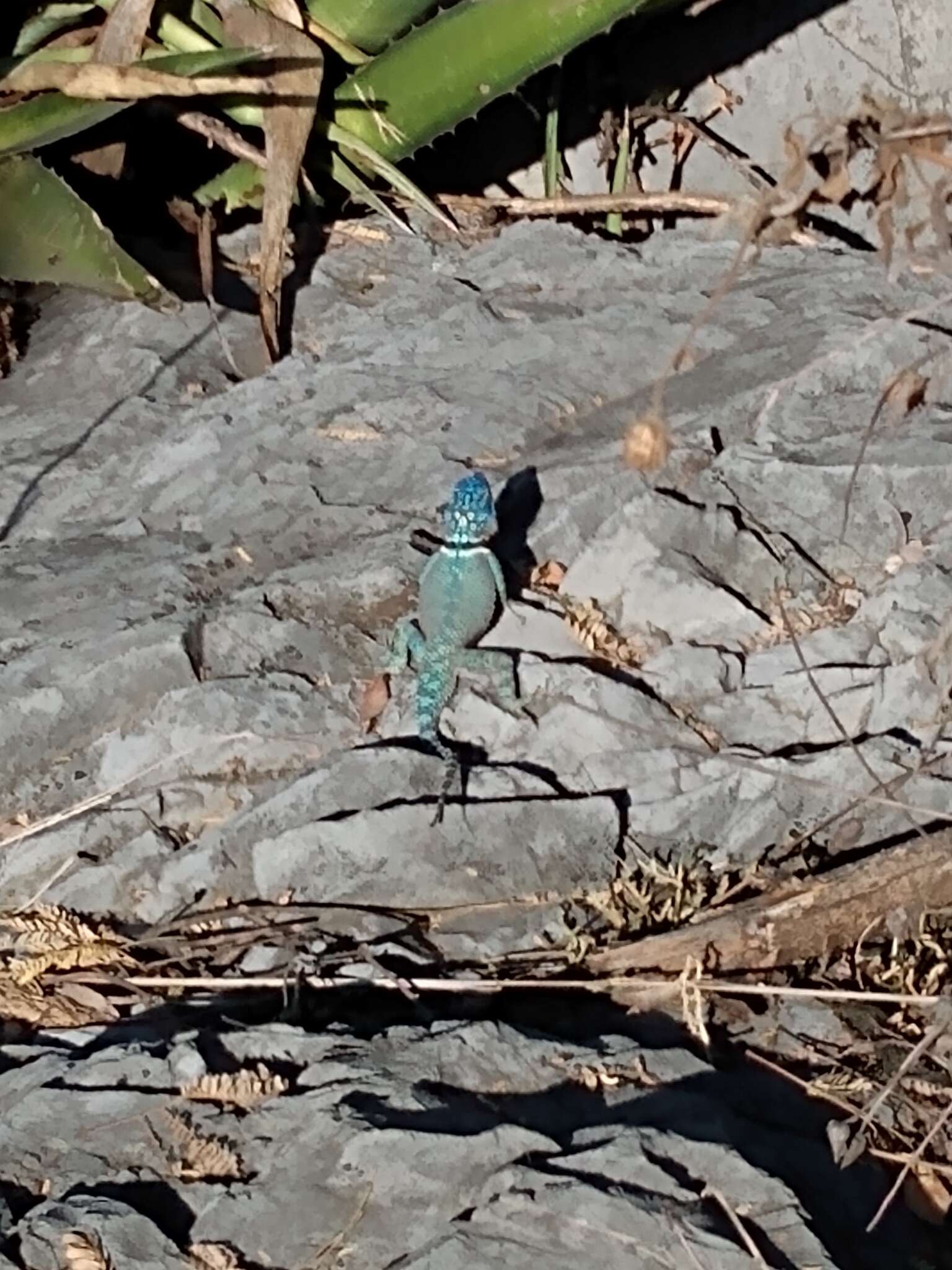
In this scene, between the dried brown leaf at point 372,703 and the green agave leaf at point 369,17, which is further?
the green agave leaf at point 369,17

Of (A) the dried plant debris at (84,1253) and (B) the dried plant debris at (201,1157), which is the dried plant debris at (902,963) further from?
(A) the dried plant debris at (84,1253)

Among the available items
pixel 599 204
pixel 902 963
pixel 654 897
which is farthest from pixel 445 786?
pixel 599 204

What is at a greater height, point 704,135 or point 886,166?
point 886,166

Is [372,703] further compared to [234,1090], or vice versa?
[372,703]

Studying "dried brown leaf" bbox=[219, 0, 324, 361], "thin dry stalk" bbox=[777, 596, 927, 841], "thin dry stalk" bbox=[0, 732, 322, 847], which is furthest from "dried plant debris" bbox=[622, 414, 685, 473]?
"dried brown leaf" bbox=[219, 0, 324, 361]

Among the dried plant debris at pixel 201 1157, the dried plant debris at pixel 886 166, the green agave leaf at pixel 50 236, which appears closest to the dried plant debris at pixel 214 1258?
the dried plant debris at pixel 201 1157

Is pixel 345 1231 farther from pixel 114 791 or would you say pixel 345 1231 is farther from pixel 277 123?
pixel 277 123
